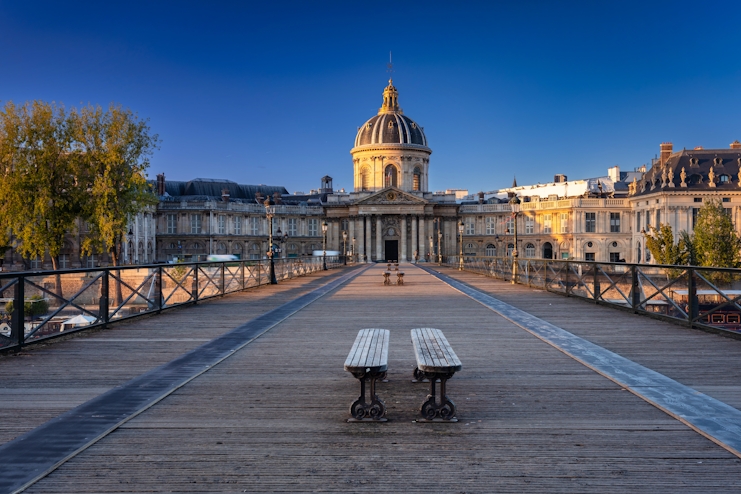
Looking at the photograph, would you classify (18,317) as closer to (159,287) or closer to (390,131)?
(159,287)

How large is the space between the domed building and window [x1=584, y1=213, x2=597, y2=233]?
26746 millimetres

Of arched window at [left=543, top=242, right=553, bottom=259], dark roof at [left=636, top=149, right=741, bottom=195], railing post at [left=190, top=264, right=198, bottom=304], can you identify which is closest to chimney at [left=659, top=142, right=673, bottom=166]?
dark roof at [left=636, top=149, right=741, bottom=195]

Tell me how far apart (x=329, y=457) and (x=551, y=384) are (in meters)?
3.50

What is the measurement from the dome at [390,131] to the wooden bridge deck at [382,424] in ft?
298

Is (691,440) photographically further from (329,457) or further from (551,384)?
(329,457)

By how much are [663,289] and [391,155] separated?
8830 cm

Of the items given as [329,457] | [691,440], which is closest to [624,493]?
[691,440]

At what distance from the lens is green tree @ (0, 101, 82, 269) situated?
41.7 meters

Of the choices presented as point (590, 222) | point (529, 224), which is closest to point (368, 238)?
point (529, 224)

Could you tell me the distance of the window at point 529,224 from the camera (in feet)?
320

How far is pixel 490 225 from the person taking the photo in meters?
100

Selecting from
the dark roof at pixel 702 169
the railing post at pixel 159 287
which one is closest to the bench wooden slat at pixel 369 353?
the railing post at pixel 159 287

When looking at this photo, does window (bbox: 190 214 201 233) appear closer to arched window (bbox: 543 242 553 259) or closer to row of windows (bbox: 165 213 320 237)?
row of windows (bbox: 165 213 320 237)

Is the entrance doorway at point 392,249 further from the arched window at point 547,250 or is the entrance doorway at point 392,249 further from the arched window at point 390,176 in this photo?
the arched window at point 547,250
